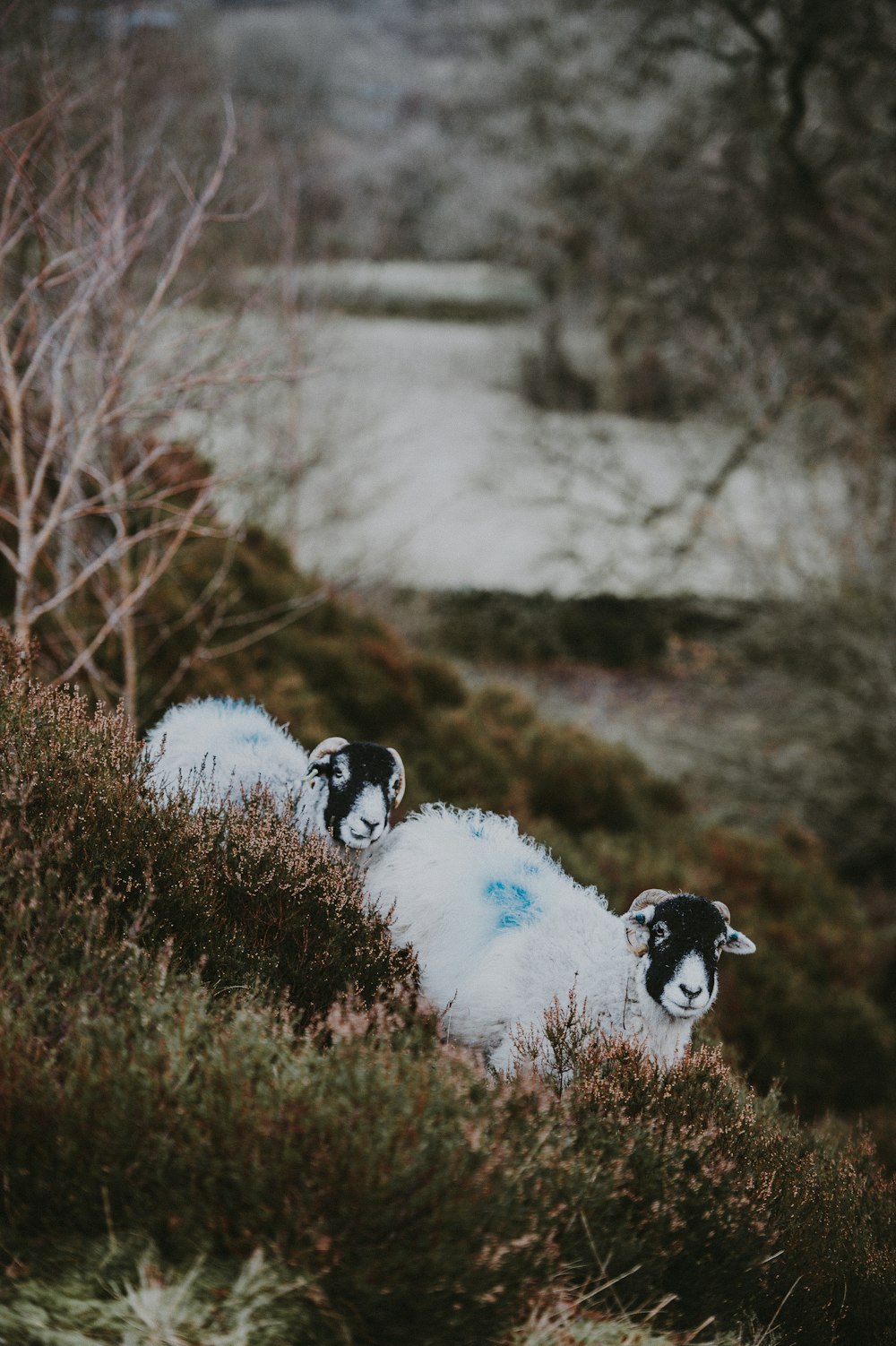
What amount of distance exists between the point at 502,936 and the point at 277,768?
3.67 feet

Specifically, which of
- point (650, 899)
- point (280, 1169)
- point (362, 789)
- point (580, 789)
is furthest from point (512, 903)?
point (580, 789)

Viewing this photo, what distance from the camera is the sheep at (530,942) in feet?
10.4

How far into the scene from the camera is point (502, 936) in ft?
11.3

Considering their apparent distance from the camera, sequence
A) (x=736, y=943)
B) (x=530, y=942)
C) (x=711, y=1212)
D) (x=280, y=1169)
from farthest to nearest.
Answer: (x=530, y=942) < (x=736, y=943) < (x=711, y=1212) < (x=280, y=1169)

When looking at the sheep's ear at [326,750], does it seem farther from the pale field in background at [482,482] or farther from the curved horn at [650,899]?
the pale field in background at [482,482]

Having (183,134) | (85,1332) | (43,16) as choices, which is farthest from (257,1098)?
(183,134)

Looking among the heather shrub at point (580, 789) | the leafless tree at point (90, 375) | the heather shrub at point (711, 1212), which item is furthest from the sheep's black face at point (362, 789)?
the heather shrub at point (580, 789)

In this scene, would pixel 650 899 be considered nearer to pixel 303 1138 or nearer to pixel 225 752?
pixel 303 1138

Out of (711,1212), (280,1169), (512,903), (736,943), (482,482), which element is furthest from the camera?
(482,482)

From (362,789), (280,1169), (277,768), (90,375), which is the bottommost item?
(280,1169)

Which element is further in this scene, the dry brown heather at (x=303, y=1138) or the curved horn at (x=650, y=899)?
the curved horn at (x=650, y=899)

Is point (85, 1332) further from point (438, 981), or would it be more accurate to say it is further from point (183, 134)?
point (183, 134)

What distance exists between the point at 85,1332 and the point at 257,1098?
0.52m

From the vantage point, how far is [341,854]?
3.66 meters
